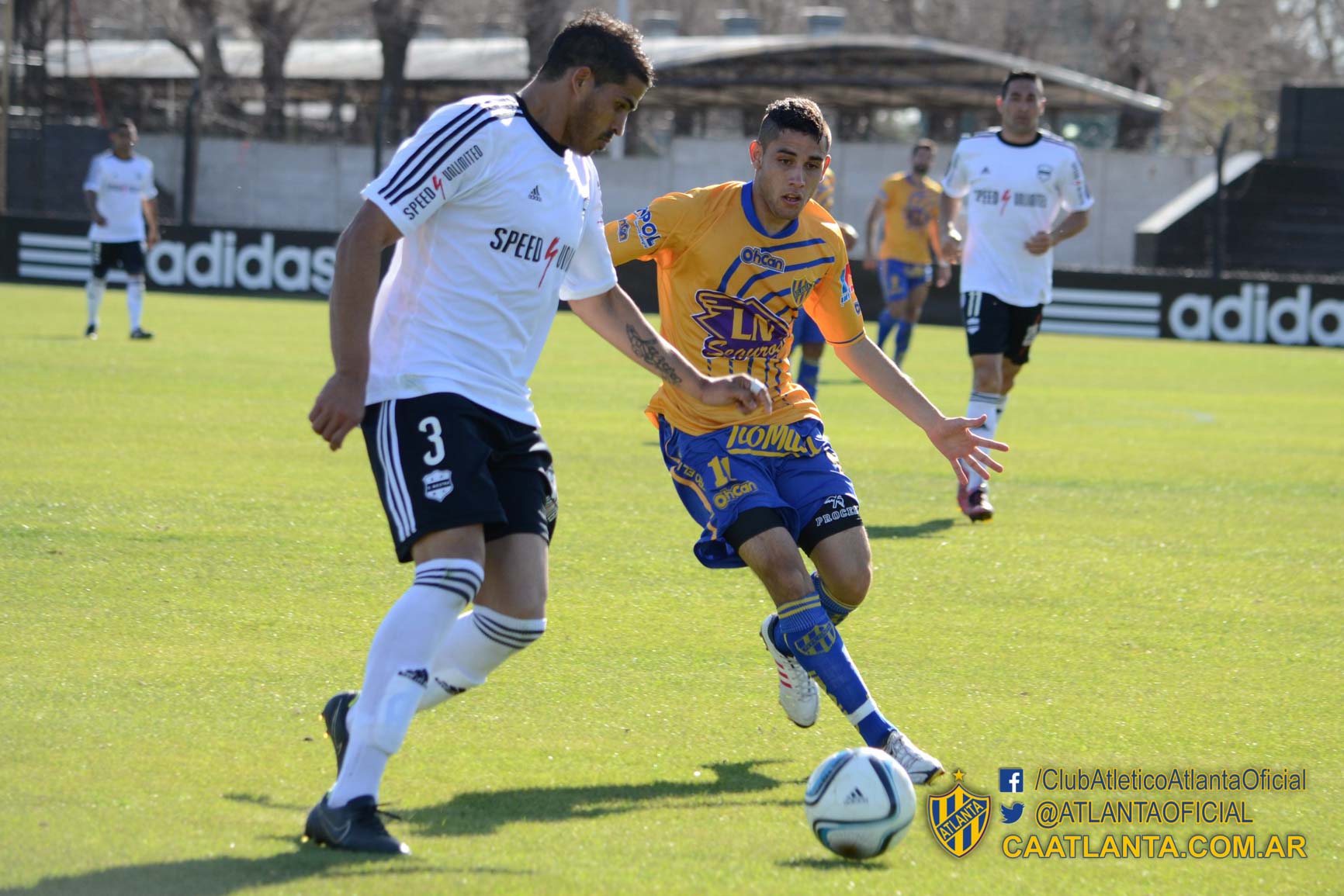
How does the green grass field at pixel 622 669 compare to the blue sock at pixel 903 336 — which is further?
the blue sock at pixel 903 336

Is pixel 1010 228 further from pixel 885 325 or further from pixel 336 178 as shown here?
pixel 336 178

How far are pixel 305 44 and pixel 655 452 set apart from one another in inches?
1606

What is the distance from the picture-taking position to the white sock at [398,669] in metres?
3.95

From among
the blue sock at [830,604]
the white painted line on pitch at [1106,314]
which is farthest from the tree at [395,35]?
the blue sock at [830,604]

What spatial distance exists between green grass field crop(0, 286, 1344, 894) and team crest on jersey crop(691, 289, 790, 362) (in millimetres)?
1151

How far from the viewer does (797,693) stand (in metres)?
5.30

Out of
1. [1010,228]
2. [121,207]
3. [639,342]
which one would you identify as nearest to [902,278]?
[1010,228]

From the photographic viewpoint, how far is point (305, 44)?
162 feet

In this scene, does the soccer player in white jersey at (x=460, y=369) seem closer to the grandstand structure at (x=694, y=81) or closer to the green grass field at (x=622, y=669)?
the green grass field at (x=622, y=669)

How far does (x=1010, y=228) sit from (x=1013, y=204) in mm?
182

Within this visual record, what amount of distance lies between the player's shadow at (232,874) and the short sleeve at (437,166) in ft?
4.93

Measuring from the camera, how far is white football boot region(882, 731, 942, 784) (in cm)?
463

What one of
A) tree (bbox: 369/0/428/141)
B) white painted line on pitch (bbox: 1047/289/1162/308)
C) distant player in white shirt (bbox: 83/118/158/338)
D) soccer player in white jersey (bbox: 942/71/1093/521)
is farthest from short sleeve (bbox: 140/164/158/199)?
tree (bbox: 369/0/428/141)

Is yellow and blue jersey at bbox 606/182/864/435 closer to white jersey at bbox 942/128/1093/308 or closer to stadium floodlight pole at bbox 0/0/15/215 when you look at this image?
white jersey at bbox 942/128/1093/308
